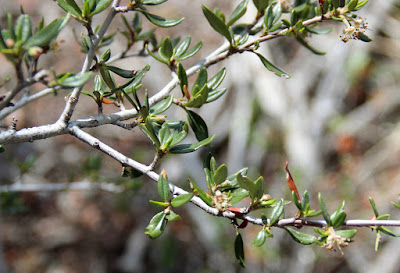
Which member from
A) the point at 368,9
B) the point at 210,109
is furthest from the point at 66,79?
the point at 368,9

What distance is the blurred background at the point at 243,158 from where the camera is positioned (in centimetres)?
274

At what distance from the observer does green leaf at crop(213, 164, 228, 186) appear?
81cm

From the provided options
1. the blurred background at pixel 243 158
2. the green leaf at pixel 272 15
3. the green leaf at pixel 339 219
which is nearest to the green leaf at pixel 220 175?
the green leaf at pixel 339 219

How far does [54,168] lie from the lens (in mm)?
2996

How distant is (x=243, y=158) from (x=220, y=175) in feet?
7.63

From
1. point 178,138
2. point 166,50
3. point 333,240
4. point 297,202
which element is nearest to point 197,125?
point 178,138

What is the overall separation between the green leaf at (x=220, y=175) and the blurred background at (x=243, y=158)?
1.91 metres

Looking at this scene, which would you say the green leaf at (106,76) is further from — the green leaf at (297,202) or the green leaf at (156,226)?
the green leaf at (297,202)

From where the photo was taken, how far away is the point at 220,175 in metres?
0.82

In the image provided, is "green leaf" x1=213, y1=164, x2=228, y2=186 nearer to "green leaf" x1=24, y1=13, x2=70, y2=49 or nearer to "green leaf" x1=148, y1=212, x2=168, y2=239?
"green leaf" x1=148, y1=212, x2=168, y2=239

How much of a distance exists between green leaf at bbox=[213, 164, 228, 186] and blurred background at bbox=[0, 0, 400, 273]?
1910 mm

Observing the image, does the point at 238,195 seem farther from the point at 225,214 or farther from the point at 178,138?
the point at 178,138

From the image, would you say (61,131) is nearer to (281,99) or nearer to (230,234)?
(230,234)

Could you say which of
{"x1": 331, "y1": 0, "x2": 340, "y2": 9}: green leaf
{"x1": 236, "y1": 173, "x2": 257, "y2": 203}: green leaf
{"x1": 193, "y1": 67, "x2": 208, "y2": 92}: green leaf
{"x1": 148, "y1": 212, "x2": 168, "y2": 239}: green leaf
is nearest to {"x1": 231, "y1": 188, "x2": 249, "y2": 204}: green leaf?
{"x1": 236, "y1": 173, "x2": 257, "y2": 203}: green leaf
